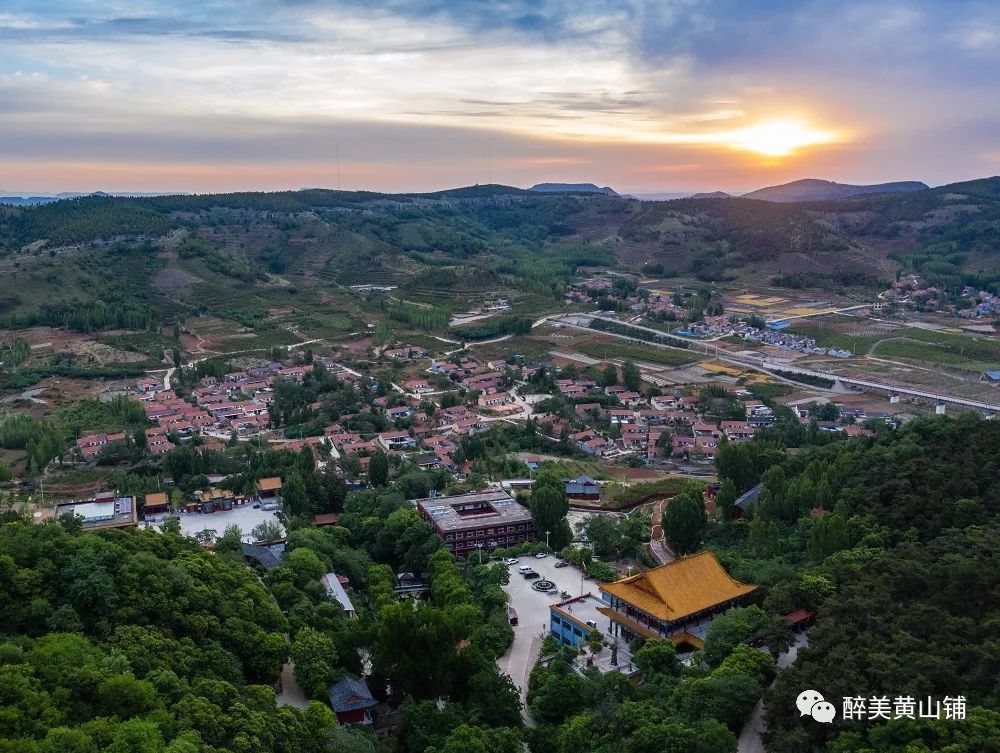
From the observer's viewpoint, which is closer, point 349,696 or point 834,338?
point 349,696

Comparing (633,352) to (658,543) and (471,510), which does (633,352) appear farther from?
(658,543)

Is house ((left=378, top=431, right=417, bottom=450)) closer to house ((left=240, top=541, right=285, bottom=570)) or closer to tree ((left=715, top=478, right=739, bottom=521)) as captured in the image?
house ((left=240, top=541, right=285, bottom=570))

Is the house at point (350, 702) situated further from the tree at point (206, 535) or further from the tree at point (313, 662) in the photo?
the tree at point (206, 535)

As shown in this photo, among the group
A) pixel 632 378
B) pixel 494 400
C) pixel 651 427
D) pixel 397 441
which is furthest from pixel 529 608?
pixel 632 378

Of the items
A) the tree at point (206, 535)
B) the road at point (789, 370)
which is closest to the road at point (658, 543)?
the tree at point (206, 535)

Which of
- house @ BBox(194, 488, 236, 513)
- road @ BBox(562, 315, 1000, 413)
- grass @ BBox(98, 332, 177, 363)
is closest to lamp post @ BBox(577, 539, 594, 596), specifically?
house @ BBox(194, 488, 236, 513)
